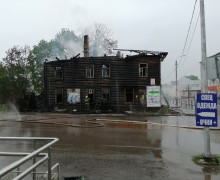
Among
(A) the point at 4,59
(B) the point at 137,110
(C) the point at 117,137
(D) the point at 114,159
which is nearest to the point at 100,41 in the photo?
(A) the point at 4,59

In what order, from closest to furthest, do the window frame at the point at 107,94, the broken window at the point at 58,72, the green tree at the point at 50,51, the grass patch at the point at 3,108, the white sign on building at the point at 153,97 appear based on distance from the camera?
the white sign on building at the point at 153,97
the window frame at the point at 107,94
the broken window at the point at 58,72
the grass patch at the point at 3,108
the green tree at the point at 50,51

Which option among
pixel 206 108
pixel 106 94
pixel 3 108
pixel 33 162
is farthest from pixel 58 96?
pixel 33 162

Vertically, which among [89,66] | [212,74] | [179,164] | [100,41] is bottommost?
[179,164]

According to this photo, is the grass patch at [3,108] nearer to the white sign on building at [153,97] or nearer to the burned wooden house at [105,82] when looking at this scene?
the burned wooden house at [105,82]

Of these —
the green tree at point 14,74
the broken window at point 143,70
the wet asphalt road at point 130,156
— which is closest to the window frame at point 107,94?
the broken window at point 143,70

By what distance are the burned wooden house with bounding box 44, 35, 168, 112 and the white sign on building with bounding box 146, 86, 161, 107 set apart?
1.78 ft

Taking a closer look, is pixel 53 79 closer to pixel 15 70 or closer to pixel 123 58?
pixel 123 58

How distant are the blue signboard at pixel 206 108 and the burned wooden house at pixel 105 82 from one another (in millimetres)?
26382

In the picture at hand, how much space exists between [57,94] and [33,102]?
4.12 metres

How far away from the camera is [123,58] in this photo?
37.0m

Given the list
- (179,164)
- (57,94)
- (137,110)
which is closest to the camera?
(179,164)

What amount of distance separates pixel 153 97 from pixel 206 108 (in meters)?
26.3

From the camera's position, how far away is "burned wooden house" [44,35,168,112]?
1435 inches

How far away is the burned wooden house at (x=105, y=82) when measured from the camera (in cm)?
3644
